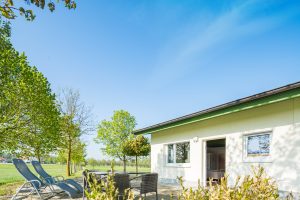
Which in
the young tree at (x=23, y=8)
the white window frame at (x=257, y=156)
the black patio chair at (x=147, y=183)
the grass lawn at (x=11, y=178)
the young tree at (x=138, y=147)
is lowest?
the grass lawn at (x=11, y=178)

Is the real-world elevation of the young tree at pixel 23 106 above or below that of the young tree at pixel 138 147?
above

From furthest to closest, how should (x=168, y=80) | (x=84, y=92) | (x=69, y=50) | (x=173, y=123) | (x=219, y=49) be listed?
(x=84, y=92) → (x=168, y=80) → (x=219, y=49) → (x=69, y=50) → (x=173, y=123)

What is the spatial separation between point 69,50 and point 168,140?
28.2 ft

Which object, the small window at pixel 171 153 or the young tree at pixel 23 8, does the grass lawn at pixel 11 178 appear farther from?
the small window at pixel 171 153

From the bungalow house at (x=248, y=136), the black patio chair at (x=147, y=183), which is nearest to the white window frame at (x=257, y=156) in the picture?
the bungalow house at (x=248, y=136)

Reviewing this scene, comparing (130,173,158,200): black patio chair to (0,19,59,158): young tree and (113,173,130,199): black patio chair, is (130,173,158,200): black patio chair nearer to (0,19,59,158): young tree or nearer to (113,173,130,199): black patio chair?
(113,173,130,199): black patio chair

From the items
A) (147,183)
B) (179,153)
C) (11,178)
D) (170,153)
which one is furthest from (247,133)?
(11,178)

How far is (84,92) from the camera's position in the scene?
2811cm

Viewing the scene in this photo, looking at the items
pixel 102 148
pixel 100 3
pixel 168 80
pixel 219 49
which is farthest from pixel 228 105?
pixel 102 148

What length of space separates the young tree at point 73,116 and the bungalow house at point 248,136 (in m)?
14.4

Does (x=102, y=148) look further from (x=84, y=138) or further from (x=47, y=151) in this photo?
(x=47, y=151)

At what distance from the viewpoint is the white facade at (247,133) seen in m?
7.57

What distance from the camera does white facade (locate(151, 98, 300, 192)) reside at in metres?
7.57

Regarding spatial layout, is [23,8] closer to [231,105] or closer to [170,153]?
[231,105]
